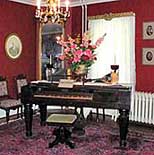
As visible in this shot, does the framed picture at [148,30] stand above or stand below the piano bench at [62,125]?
above

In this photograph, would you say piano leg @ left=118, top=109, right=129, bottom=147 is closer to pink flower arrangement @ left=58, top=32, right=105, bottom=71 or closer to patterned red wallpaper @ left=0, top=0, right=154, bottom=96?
pink flower arrangement @ left=58, top=32, right=105, bottom=71

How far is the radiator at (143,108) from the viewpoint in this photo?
19.7ft

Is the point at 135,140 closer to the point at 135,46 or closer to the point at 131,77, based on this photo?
the point at 131,77

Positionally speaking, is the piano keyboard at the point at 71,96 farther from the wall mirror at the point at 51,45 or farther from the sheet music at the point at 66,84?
the wall mirror at the point at 51,45

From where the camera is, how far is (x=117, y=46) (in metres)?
6.69

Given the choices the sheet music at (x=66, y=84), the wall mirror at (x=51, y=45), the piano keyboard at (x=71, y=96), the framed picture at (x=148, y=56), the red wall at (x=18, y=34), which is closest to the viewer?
the piano keyboard at (x=71, y=96)

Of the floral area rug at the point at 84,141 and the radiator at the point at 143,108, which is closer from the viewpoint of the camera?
the floral area rug at the point at 84,141

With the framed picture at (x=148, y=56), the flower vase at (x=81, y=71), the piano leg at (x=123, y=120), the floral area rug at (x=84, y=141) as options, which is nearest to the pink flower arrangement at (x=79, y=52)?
the flower vase at (x=81, y=71)

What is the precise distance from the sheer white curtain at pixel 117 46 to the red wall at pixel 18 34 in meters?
1.54

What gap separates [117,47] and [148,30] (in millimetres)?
851

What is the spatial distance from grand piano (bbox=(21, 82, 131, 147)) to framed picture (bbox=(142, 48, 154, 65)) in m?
1.96

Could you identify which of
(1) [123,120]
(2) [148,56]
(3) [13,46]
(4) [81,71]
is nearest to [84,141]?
(1) [123,120]

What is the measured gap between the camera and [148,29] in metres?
6.16

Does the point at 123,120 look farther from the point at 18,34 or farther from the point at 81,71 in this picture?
the point at 18,34
